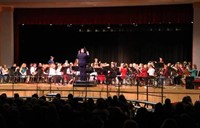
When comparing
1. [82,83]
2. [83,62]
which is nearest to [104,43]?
[83,62]

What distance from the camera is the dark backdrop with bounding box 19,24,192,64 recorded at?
26.8 metres

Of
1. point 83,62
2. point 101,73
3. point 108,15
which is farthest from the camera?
point 108,15

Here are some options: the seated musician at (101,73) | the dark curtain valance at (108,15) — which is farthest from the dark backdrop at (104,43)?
the seated musician at (101,73)

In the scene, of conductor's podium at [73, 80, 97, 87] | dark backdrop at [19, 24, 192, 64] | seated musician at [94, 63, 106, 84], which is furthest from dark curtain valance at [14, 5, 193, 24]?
conductor's podium at [73, 80, 97, 87]

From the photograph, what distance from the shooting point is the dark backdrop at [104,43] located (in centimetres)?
2677

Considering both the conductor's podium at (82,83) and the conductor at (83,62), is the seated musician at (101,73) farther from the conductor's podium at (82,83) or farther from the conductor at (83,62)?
the conductor's podium at (82,83)

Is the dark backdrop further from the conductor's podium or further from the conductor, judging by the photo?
the conductor's podium

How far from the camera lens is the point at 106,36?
28.3 metres

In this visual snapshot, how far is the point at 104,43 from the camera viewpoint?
2838cm

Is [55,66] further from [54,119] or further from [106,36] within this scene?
[54,119]

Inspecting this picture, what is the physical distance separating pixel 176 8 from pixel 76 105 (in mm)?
16178

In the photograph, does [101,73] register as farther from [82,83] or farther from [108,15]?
[108,15]

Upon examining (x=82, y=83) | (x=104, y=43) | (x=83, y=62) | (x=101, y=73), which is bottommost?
(x=82, y=83)

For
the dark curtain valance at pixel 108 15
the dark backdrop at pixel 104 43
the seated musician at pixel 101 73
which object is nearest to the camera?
the seated musician at pixel 101 73
